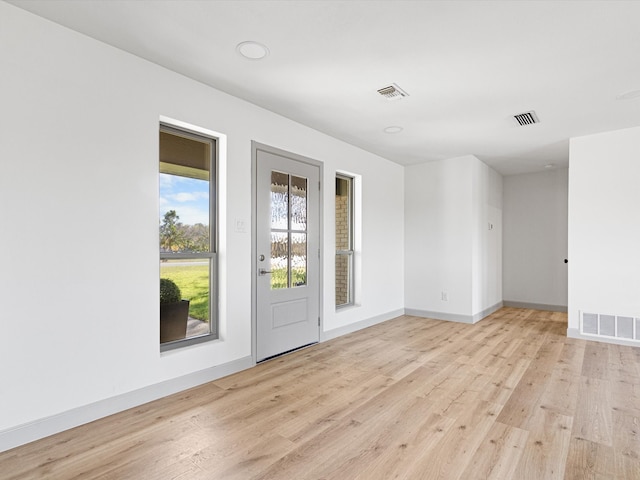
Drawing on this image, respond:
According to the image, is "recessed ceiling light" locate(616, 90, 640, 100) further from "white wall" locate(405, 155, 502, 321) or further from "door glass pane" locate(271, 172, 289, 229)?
"door glass pane" locate(271, 172, 289, 229)

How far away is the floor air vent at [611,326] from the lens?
4238mm

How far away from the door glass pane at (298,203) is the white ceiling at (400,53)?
27.6 inches

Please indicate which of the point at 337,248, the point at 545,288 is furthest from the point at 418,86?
the point at 545,288

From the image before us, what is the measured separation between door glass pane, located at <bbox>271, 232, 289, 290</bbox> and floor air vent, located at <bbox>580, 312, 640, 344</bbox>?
3.83 meters

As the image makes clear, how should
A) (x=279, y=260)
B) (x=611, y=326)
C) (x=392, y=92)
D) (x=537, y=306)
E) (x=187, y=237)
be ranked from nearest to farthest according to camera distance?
(x=187, y=237) → (x=392, y=92) → (x=279, y=260) → (x=611, y=326) → (x=537, y=306)

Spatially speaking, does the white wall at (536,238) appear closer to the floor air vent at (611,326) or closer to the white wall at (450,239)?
the white wall at (450,239)

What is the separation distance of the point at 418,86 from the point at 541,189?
15.8ft

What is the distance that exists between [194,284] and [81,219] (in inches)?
43.1

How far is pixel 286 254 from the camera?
4.02m

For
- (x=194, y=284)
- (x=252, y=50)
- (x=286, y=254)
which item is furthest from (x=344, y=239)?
(x=252, y=50)

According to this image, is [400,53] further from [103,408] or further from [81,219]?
[103,408]

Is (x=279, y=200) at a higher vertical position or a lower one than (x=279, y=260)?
higher

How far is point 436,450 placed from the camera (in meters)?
2.11

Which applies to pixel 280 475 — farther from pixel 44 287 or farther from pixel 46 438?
pixel 44 287
